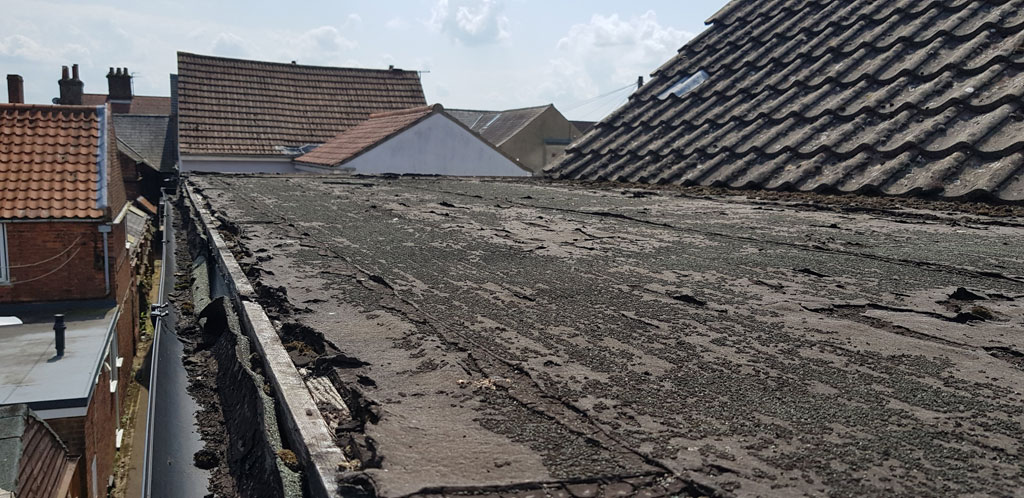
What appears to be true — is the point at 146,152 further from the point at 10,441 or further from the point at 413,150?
the point at 10,441

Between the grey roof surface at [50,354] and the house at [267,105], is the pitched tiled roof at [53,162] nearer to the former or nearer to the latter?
the grey roof surface at [50,354]

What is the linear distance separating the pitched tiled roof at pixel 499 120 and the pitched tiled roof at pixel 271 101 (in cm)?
1153

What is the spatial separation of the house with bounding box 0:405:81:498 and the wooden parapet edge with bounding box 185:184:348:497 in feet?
6.48

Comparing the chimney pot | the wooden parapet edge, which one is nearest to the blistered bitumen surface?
the wooden parapet edge

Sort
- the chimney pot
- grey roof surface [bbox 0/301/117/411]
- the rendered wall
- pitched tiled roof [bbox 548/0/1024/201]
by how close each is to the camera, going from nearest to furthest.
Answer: pitched tiled roof [bbox 548/0/1024/201]
grey roof surface [bbox 0/301/117/411]
the chimney pot
the rendered wall

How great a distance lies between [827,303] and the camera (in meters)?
2.94

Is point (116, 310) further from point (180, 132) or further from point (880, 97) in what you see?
point (180, 132)

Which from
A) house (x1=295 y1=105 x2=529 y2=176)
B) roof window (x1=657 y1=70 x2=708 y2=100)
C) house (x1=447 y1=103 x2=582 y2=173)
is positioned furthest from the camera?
house (x1=447 y1=103 x2=582 y2=173)

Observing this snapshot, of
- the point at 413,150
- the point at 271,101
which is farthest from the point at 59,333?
the point at 271,101

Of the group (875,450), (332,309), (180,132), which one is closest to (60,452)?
(332,309)

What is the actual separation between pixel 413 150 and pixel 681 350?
58.1ft

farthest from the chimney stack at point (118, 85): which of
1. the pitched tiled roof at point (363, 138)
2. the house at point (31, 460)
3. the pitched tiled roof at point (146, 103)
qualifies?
the house at point (31, 460)

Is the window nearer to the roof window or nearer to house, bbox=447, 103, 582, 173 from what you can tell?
the roof window

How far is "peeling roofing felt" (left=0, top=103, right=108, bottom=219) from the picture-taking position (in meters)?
10.4
